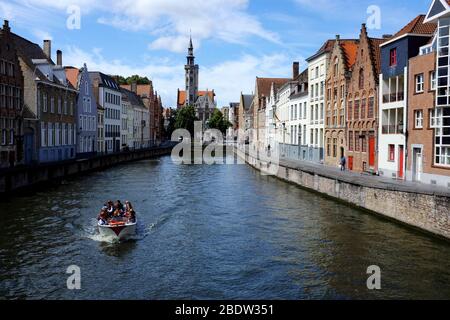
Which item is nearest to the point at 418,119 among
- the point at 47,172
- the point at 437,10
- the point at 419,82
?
the point at 419,82

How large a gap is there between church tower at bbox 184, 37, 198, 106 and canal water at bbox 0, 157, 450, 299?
151m

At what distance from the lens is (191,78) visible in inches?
7116

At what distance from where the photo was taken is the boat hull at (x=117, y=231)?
66.3ft

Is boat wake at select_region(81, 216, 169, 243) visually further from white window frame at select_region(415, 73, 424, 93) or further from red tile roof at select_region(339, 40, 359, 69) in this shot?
red tile roof at select_region(339, 40, 359, 69)

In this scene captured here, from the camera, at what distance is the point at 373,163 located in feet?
120

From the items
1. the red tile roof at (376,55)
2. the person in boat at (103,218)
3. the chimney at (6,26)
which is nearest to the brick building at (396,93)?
the red tile roof at (376,55)

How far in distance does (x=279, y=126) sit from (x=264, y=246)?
2148 inches

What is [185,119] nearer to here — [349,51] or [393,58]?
[349,51]

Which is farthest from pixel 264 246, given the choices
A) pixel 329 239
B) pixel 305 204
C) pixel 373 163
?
pixel 373 163

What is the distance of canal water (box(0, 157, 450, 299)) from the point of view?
14.8 metres

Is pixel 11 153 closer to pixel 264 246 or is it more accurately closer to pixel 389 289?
pixel 264 246

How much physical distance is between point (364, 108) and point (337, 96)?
23.5ft

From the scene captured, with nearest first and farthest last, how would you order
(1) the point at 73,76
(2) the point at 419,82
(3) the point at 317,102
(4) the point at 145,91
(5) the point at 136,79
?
(2) the point at 419,82
(3) the point at 317,102
(1) the point at 73,76
(4) the point at 145,91
(5) the point at 136,79

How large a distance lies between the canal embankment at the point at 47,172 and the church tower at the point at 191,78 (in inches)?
4592
